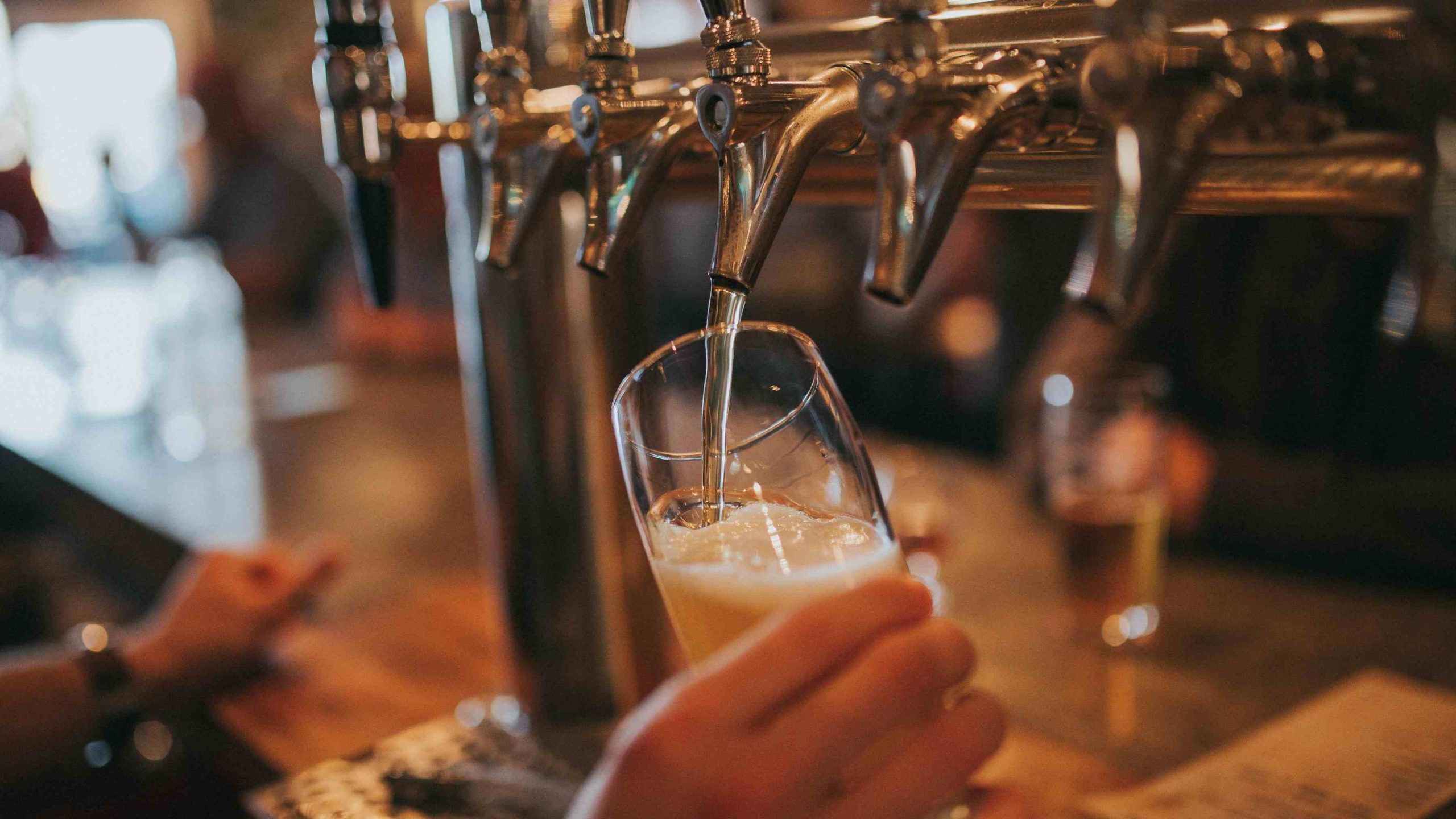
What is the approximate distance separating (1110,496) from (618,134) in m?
0.62

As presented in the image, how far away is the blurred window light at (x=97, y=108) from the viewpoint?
30.1 ft

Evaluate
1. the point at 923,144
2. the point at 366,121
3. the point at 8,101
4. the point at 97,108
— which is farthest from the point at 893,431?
the point at 97,108

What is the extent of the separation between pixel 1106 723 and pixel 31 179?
276 inches

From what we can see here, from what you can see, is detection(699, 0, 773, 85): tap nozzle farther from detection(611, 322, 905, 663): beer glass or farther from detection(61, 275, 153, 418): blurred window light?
detection(61, 275, 153, 418): blurred window light

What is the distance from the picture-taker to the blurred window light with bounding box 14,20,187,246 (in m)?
9.17

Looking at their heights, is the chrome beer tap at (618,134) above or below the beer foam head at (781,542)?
above

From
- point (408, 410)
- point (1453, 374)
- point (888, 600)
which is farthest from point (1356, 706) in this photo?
point (408, 410)

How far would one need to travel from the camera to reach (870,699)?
39cm

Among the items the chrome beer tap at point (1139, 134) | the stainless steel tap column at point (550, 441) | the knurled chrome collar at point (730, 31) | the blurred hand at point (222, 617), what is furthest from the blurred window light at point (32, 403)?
the chrome beer tap at point (1139, 134)

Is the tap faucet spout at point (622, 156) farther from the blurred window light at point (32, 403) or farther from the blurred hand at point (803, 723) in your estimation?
the blurred window light at point (32, 403)

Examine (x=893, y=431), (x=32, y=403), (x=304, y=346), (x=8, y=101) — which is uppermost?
(x=8, y=101)

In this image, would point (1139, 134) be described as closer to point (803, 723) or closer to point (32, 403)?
point (803, 723)

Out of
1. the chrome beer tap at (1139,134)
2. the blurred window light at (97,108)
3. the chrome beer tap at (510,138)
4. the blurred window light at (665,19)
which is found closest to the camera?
the chrome beer tap at (1139,134)

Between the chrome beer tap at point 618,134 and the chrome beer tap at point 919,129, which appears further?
the chrome beer tap at point 618,134
